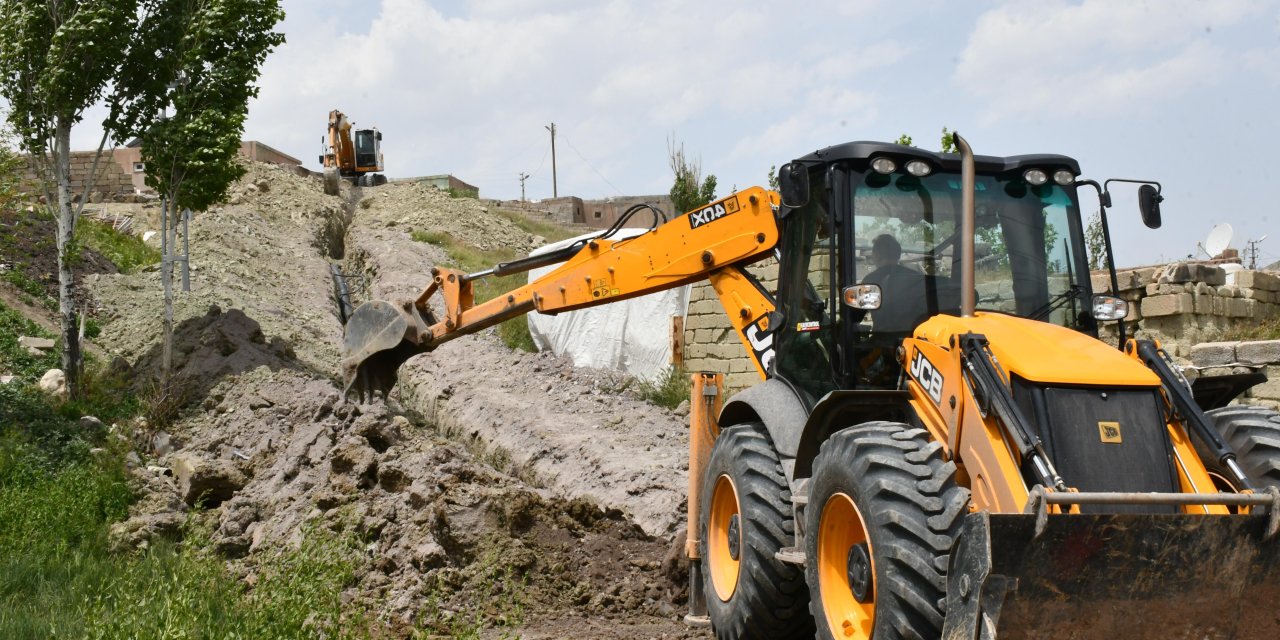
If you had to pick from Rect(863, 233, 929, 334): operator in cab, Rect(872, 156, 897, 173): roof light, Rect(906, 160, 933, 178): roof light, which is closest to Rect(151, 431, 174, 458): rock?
Rect(863, 233, 929, 334): operator in cab

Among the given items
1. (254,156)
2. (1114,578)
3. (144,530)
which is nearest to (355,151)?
(254,156)

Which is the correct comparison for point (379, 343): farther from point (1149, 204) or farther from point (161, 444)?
point (1149, 204)

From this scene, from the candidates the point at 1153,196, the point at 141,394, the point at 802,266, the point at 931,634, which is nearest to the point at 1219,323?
the point at 1153,196

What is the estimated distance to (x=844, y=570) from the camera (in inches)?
205

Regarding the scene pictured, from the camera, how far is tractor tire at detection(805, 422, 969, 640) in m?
4.42

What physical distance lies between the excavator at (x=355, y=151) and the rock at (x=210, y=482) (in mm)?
28365

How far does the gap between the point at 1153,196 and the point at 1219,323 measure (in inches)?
234

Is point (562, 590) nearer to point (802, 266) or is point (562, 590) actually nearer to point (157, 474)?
point (802, 266)

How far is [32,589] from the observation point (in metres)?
8.20

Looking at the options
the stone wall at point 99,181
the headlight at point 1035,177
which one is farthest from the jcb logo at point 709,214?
the stone wall at point 99,181

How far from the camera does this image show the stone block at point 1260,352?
31.4 feet

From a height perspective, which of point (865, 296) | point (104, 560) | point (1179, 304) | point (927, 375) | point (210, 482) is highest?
point (865, 296)

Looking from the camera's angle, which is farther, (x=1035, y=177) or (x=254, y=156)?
(x=254, y=156)

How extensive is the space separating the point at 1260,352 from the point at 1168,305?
1293mm
